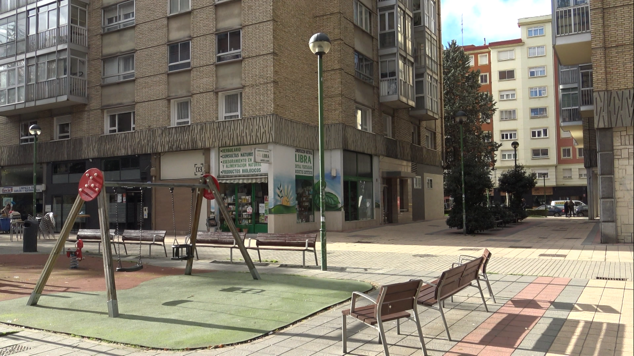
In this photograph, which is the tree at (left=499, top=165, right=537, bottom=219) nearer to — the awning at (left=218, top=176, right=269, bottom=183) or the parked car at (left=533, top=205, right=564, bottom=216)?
the parked car at (left=533, top=205, right=564, bottom=216)

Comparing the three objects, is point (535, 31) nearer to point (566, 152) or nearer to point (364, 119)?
point (566, 152)

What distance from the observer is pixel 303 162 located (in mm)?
25781

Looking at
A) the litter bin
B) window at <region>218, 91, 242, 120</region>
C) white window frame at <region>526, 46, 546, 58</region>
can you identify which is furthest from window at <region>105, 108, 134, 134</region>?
white window frame at <region>526, 46, 546, 58</region>

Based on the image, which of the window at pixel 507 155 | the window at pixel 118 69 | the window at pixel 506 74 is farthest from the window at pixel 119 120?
the window at pixel 506 74

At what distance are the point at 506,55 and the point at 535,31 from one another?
4.30m

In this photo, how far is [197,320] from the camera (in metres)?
7.14

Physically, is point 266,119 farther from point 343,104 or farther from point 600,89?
point 600,89

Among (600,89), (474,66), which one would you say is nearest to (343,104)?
(600,89)

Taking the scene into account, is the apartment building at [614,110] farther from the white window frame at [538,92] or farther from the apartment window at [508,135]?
the apartment window at [508,135]

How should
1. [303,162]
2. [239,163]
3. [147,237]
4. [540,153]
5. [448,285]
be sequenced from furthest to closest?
1. [540,153]
2. [303,162]
3. [239,163]
4. [147,237]
5. [448,285]

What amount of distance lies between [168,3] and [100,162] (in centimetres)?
948

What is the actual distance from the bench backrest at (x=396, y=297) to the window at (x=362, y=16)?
82.3 feet

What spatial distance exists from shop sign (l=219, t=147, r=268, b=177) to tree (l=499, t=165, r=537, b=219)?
17009 mm

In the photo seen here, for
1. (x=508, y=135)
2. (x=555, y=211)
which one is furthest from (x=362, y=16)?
(x=508, y=135)
